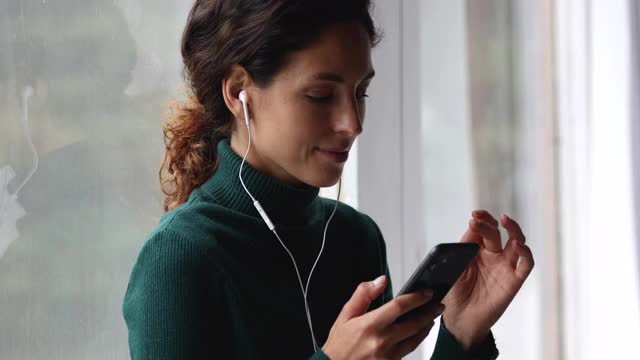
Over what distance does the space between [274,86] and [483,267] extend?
0.41 m

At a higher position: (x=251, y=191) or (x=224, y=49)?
(x=224, y=49)

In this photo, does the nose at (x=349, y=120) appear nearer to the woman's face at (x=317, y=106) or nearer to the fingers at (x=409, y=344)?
the woman's face at (x=317, y=106)

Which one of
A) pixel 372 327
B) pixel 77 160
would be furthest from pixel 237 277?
pixel 77 160

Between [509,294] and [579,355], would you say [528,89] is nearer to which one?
[579,355]

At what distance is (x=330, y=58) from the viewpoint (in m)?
1.08

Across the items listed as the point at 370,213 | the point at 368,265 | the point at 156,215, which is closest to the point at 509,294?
the point at 368,265

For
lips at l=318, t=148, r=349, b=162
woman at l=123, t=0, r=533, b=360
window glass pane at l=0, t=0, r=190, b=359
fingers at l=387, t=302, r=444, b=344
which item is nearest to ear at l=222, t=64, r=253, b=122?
woman at l=123, t=0, r=533, b=360

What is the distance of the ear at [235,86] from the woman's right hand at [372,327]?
0.99ft

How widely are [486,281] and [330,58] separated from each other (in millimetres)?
406

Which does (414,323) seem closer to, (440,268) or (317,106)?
(440,268)

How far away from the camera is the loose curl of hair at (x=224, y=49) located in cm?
109

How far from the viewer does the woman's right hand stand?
3.20 feet

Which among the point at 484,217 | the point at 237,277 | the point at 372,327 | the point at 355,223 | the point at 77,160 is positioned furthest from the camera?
the point at 77,160

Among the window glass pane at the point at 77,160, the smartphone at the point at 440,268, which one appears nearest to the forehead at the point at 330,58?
the smartphone at the point at 440,268
